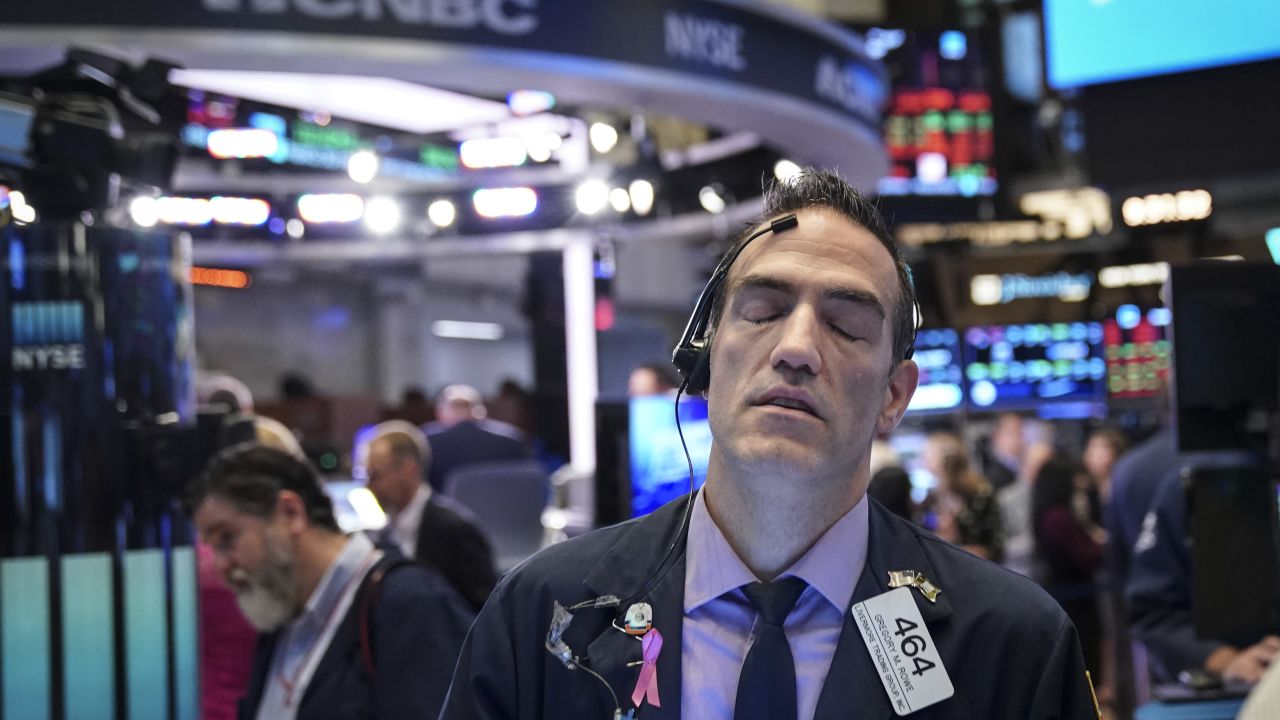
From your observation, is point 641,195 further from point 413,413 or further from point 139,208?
point 139,208

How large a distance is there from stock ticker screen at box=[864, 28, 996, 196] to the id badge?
654cm

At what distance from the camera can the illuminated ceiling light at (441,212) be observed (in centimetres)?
933

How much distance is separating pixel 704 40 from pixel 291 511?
3171 millimetres

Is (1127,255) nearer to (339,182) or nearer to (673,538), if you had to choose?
(339,182)

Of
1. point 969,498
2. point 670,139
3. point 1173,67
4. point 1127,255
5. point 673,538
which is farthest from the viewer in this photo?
point 1127,255

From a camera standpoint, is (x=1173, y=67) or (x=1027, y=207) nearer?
(x=1173, y=67)

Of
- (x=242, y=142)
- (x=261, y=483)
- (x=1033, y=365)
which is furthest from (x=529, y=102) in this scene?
(x=261, y=483)

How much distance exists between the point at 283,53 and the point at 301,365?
38.1ft

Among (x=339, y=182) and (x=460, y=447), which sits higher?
(x=339, y=182)

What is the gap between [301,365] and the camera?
50.3ft

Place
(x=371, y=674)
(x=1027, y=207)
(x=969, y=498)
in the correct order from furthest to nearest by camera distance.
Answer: (x=1027, y=207)
(x=969, y=498)
(x=371, y=674)

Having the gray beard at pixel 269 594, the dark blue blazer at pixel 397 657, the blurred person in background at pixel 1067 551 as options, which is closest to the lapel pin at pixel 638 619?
the dark blue blazer at pixel 397 657

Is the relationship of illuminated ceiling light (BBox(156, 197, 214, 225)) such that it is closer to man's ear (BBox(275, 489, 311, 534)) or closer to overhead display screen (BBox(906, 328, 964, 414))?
overhead display screen (BBox(906, 328, 964, 414))

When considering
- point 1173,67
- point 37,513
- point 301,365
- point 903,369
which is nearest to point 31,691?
point 37,513
